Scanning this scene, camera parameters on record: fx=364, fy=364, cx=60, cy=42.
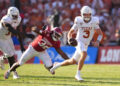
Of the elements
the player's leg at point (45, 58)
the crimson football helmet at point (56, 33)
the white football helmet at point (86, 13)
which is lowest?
the player's leg at point (45, 58)

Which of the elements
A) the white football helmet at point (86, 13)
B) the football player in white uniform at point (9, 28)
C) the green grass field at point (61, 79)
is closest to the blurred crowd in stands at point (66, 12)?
the green grass field at point (61, 79)

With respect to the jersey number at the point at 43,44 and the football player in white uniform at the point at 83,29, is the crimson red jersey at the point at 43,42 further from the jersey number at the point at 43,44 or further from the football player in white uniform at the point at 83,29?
the football player in white uniform at the point at 83,29

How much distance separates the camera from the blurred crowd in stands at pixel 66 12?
1950 centimetres

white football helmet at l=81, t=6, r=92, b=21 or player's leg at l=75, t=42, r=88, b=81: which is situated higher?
white football helmet at l=81, t=6, r=92, b=21

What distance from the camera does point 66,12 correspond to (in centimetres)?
1995

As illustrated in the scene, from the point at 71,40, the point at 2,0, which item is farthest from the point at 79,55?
the point at 2,0

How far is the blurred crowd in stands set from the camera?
19.5 m

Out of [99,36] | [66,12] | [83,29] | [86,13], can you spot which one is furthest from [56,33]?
[66,12]

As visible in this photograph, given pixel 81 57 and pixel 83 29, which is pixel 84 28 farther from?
pixel 81 57

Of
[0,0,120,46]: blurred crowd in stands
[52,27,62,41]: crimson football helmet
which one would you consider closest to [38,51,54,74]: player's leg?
[52,27,62,41]: crimson football helmet

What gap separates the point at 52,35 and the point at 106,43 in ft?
30.7

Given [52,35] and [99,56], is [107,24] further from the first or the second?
[52,35]

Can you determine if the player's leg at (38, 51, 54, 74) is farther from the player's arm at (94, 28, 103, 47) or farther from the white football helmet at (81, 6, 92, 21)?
the white football helmet at (81, 6, 92, 21)

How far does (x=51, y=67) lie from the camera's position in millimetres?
10633
